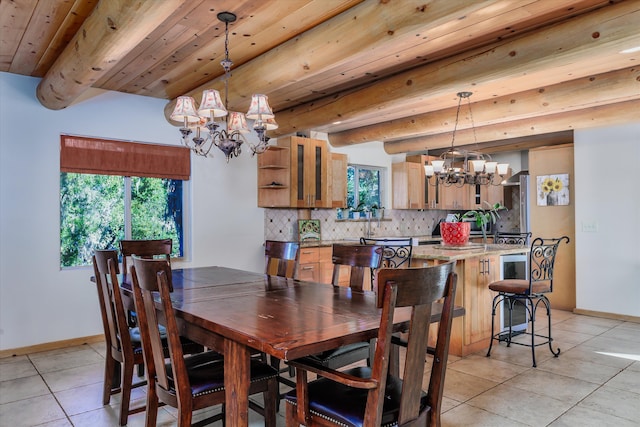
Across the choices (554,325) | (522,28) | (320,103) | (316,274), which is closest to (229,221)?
(316,274)

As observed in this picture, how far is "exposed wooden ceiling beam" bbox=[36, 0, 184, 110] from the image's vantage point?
233 cm

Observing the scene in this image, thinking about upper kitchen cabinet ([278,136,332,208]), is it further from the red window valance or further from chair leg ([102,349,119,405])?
chair leg ([102,349,119,405])

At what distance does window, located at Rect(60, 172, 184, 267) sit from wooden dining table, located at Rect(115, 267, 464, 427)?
2189 millimetres

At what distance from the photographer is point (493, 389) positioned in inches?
124

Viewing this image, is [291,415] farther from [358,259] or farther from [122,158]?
[122,158]

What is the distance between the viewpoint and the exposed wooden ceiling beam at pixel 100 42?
91.7 inches

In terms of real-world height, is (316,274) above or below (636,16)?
below

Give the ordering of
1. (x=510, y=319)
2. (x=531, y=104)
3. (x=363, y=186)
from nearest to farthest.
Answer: (x=510, y=319), (x=531, y=104), (x=363, y=186)

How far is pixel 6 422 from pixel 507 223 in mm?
7929

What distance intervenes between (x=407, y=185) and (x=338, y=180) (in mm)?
1563

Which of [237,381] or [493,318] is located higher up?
[237,381]

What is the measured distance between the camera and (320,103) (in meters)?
4.94

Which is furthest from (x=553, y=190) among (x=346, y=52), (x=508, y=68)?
(x=346, y=52)

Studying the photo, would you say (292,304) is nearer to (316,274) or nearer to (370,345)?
(370,345)
